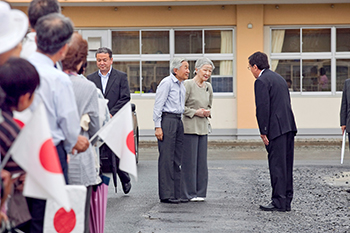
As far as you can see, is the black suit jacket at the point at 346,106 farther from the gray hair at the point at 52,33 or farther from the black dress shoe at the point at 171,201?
the gray hair at the point at 52,33

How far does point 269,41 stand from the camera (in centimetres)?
1844

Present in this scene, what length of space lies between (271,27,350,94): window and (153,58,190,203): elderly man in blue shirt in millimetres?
11080

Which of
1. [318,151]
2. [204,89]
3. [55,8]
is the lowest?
[318,151]

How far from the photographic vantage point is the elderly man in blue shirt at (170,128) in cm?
780

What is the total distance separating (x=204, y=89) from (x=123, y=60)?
10.8 m

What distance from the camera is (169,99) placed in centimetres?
785

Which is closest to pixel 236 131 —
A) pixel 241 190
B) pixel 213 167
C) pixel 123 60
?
pixel 123 60

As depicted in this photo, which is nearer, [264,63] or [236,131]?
[264,63]

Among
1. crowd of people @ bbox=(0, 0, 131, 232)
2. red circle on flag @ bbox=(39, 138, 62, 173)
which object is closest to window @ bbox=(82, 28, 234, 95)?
crowd of people @ bbox=(0, 0, 131, 232)

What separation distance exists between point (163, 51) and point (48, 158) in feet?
51.6

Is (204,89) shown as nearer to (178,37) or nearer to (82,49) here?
(82,49)

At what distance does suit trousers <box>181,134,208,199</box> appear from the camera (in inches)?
313

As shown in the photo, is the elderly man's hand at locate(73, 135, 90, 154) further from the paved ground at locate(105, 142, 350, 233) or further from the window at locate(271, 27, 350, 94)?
the window at locate(271, 27, 350, 94)

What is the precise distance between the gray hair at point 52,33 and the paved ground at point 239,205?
9.55ft
